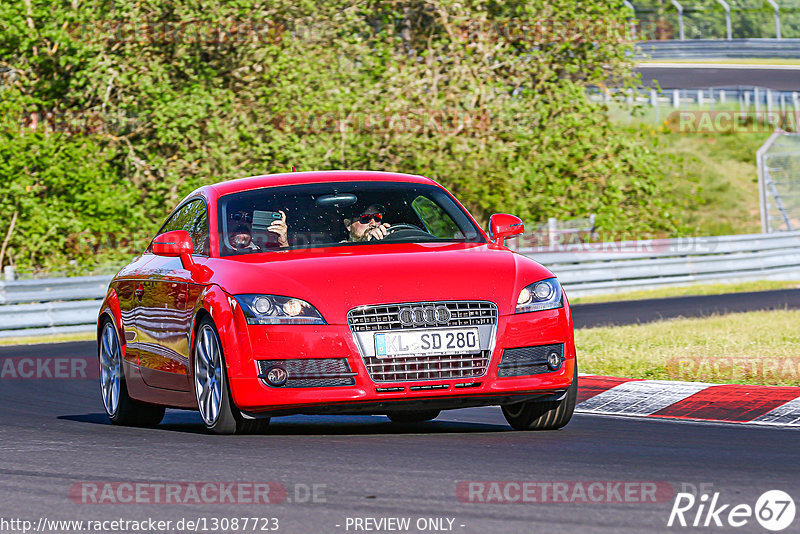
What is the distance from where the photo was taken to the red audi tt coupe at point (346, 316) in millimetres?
7758

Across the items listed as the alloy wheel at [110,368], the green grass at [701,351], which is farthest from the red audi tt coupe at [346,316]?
the green grass at [701,351]

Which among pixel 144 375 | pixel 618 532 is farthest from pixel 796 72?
pixel 618 532

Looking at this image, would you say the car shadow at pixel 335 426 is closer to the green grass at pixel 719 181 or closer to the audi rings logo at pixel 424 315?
the audi rings logo at pixel 424 315

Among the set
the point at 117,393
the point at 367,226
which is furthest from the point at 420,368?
the point at 117,393

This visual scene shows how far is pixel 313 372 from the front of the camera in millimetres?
7750

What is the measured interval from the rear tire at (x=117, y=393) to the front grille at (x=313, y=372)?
2209 mm

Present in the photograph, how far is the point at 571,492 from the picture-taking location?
6.04m

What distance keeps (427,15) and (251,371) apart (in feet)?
75.0

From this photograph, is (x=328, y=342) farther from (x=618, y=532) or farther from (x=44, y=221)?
(x=44, y=221)

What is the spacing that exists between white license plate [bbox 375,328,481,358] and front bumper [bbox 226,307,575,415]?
0.15m

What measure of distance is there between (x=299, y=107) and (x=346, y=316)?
64.8ft

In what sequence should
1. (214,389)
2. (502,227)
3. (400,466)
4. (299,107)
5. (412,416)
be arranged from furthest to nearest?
(299,107) < (412,416) < (502,227) < (214,389) < (400,466)

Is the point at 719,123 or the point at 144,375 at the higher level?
the point at 144,375

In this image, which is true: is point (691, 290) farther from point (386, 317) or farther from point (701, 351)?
point (386, 317)
